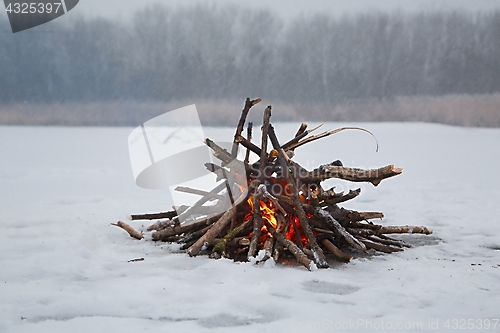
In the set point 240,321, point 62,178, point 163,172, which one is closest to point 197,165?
point 163,172

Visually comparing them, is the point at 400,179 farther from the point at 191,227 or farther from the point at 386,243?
the point at 191,227

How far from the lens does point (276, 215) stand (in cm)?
285

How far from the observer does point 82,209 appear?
4.06 meters

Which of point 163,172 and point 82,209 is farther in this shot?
point 82,209

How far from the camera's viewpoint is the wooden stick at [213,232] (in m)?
2.73

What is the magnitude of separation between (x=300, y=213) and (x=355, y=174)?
1.19 ft

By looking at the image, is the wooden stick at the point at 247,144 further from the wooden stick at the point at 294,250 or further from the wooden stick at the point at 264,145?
the wooden stick at the point at 294,250

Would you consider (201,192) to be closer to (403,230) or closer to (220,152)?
(220,152)

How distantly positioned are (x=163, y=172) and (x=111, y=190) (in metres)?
2.38

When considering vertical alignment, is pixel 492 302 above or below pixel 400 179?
above

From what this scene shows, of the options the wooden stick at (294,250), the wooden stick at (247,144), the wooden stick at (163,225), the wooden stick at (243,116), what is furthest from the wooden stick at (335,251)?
the wooden stick at (163,225)

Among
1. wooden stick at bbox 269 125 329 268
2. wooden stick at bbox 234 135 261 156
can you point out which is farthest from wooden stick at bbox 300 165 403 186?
wooden stick at bbox 234 135 261 156

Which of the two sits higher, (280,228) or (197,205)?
(197,205)

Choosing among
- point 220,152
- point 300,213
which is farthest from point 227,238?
point 220,152
